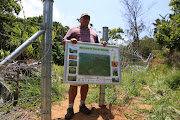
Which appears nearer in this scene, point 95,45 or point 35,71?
point 95,45

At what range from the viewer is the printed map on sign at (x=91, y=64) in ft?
5.16

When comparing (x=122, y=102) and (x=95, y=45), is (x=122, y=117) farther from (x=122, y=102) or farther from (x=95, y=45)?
(x=95, y=45)

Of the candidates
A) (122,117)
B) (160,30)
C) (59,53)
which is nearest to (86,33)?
(122,117)

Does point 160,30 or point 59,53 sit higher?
point 160,30

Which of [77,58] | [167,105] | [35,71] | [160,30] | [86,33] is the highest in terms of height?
[160,30]

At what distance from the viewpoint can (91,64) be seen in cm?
169

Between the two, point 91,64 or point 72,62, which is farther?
point 91,64

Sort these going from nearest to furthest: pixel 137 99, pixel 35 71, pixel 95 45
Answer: pixel 95 45 → pixel 137 99 → pixel 35 71

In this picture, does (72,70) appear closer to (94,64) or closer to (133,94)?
(94,64)

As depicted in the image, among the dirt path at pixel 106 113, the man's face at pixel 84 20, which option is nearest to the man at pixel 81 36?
the man's face at pixel 84 20

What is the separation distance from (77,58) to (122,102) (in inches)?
61.6

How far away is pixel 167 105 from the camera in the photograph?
2275 millimetres

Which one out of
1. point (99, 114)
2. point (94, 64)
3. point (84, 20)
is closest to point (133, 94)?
point (99, 114)

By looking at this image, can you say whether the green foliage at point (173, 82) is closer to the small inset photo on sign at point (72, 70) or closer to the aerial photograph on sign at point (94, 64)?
the aerial photograph on sign at point (94, 64)
